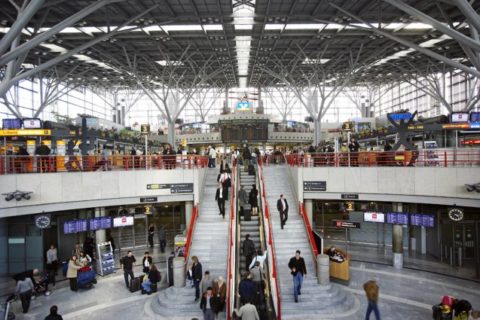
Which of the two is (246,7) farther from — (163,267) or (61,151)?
(163,267)

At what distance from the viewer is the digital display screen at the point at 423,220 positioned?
1686 centimetres

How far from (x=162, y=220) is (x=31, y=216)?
27.6ft

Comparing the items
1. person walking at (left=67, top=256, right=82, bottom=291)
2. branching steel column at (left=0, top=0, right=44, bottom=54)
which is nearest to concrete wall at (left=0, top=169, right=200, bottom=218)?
person walking at (left=67, top=256, right=82, bottom=291)

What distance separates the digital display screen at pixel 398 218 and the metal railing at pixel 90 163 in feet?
32.5

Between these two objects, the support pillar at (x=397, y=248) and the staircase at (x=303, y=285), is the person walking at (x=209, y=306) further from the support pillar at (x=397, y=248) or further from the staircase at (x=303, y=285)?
the support pillar at (x=397, y=248)

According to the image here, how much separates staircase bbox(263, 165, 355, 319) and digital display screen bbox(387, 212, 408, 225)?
163 inches

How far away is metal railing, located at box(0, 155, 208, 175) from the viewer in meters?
→ 16.5

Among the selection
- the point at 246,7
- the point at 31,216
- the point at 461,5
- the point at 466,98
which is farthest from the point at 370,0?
the point at 466,98

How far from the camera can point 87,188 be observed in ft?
58.9

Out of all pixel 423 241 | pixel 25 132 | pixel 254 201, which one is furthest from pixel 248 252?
pixel 25 132

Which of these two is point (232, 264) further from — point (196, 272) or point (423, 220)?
point (423, 220)

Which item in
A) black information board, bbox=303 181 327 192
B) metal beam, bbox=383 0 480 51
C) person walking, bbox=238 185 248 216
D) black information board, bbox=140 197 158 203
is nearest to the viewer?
metal beam, bbox=383 0 480 51

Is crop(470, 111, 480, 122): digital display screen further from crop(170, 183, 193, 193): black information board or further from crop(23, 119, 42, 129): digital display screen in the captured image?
crop(23, 119, 42, 129): digital display screen

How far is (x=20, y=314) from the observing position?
13.3 metres
